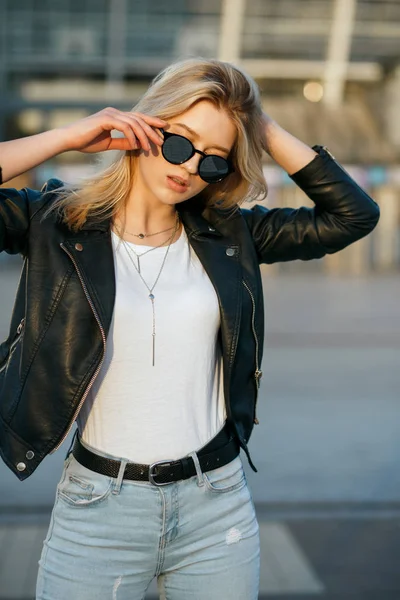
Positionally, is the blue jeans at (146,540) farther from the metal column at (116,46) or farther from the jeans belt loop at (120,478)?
the metal column at (116,46)

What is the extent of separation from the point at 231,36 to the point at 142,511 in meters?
25.0

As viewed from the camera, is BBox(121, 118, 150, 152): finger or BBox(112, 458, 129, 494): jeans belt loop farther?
BBox(121, 118, 150, 152): finger

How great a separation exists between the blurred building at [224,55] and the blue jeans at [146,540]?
23608 millimetres

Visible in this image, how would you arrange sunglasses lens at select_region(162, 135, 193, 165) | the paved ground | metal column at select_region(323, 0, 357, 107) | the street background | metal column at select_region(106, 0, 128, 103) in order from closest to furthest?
sunglasses lens at select_region(162, 135, 193, 165) < the paved ground < the street background < metal column at select_region(323, 0, 357, 107) < metal column at select_region(106, 0, 128, 103)

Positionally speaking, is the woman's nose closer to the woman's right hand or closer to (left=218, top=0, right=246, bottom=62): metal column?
the woman's right hand

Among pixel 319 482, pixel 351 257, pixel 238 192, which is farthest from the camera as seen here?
pixel 351 257

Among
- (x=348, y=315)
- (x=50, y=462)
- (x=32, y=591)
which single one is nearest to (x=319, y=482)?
(x=50, y=462)

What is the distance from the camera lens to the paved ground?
13.5 feet

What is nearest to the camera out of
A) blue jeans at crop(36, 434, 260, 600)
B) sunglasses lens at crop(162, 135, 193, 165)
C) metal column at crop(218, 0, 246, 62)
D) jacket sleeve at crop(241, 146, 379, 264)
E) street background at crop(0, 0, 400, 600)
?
blue jeans at crop(36, 434, 260, 600)

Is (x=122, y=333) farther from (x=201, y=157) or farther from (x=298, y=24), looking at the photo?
(x=298, y=24)

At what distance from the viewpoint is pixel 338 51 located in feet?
85.8

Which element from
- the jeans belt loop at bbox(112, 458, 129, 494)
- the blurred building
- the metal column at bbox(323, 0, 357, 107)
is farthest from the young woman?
the metal column at bbox(323, 0, 357, 107)

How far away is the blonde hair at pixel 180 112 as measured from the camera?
86.0 inches

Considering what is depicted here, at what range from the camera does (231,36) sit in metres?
25.7
